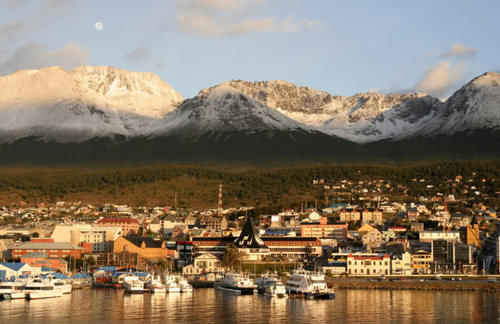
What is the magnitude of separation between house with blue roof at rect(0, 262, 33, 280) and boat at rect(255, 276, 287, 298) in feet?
82.9

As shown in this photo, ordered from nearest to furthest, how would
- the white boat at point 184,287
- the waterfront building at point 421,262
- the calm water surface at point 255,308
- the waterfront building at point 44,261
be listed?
the calm water surface at point 255,308 → the white boat at point 184,287 → the waterfront building at point 44,261 → the waterfront building at point 421,262

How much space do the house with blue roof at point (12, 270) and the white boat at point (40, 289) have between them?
865 cm

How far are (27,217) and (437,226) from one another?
248 ft

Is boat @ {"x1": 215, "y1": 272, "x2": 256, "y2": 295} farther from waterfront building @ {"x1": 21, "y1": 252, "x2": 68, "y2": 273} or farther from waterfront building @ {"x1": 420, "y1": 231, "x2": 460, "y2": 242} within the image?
waterfront building @ {"x1": 420, "y1": 231, "x2": 460, "y2": 242}

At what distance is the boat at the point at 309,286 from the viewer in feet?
270

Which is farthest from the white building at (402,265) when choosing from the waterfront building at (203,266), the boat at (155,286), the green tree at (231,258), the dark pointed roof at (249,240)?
the boat at (155,286)

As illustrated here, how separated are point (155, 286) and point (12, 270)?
671 inches

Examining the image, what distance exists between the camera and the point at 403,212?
152625mm

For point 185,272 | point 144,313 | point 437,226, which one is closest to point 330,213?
point 437,226

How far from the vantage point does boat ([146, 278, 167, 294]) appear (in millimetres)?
89188

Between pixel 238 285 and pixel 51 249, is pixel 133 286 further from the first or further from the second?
pixel 51 249

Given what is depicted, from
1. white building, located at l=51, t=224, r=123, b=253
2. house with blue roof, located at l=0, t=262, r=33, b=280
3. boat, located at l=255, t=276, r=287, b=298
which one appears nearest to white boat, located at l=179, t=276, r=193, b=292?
boat, located at l=255, t=276, r=287, b=298

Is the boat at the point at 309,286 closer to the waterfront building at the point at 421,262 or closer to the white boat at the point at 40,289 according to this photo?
the white boat at the point at 40,289

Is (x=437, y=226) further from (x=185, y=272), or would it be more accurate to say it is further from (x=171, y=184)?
(x=171, y=184)
